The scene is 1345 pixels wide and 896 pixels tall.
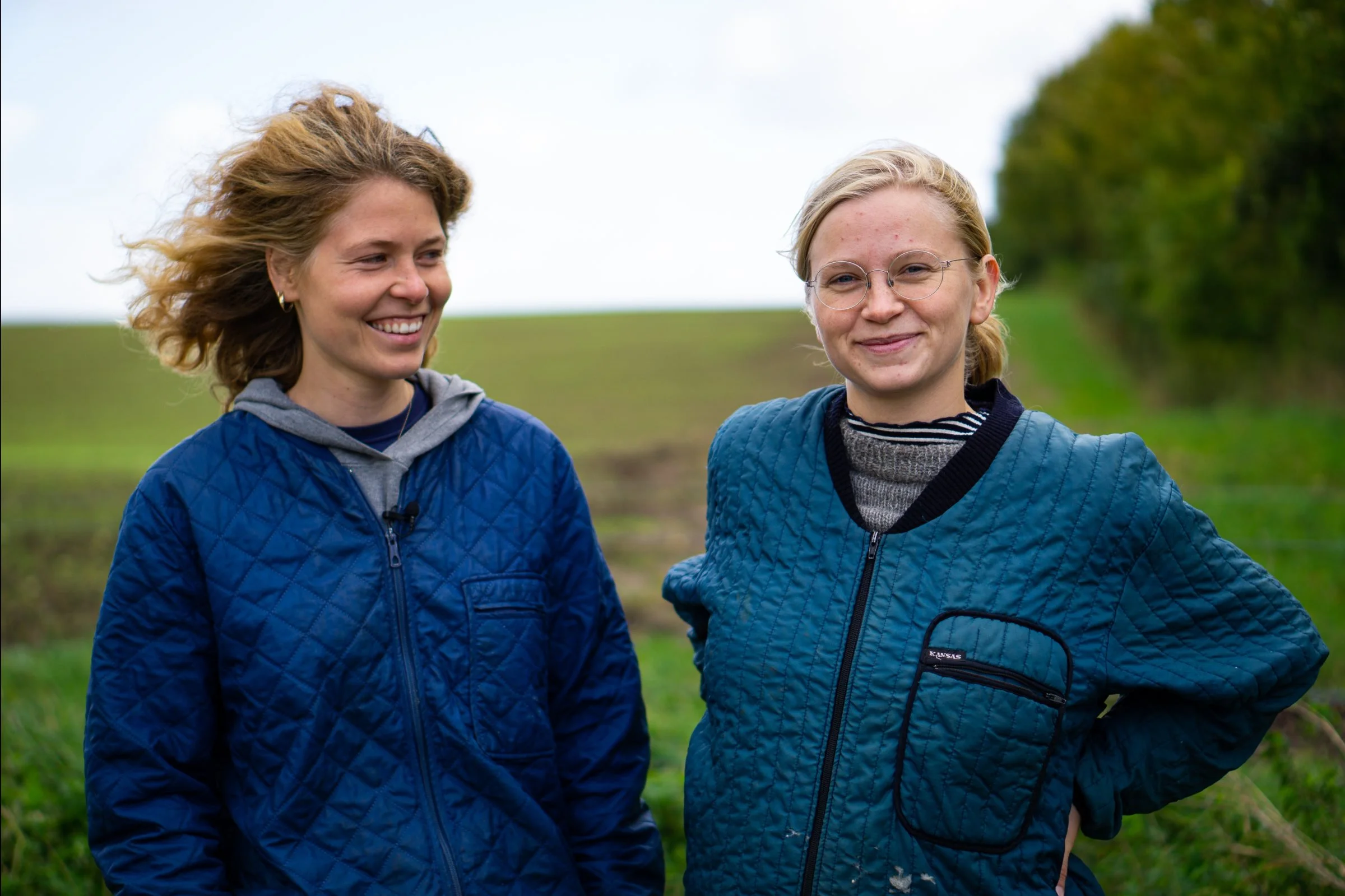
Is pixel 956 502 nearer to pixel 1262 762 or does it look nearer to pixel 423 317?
pixel 423 317

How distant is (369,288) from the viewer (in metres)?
2.01

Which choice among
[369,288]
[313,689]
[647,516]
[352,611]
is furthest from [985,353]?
[647,516]

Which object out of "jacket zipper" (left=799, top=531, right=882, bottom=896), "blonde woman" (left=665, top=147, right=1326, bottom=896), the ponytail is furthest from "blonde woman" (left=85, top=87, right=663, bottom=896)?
the ponytail

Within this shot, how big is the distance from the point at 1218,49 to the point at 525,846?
51.4 feet

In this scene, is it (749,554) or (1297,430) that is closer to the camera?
(749,554)

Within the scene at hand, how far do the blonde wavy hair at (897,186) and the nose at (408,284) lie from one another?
29.1 inches

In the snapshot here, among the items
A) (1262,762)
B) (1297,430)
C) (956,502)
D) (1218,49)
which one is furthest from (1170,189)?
(956,502)

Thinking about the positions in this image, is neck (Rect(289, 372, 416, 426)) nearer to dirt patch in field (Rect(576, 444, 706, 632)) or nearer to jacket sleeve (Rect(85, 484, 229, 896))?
jacket sleeve (Rect(85, 484, 229, 896))

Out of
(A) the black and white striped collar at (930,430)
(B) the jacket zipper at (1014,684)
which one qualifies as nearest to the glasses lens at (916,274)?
(A) the black and white striped collar at (930,430)

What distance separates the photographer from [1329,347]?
15016 millimetres

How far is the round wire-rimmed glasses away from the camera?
6.17 feet

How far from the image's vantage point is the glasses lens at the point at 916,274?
1.88 m

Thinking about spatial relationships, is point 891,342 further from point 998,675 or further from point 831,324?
point 998,675

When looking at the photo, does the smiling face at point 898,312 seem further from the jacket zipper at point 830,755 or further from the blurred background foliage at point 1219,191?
the blurred background foliage at point 1219,191
